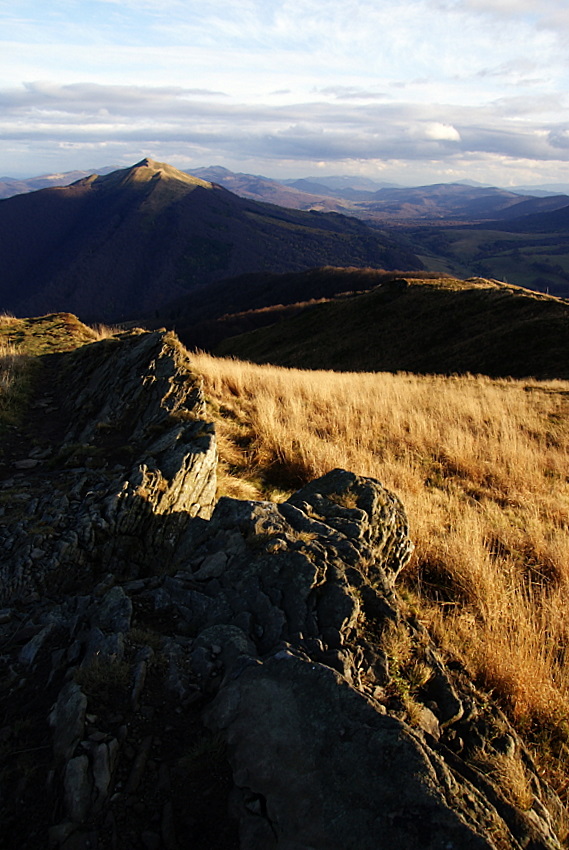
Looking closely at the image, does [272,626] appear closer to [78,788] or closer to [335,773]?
[335,773]

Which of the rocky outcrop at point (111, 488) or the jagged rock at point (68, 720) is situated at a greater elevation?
the jagged rock at point (68, 720)

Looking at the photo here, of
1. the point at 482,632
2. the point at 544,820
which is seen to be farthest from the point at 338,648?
the point at 482,632

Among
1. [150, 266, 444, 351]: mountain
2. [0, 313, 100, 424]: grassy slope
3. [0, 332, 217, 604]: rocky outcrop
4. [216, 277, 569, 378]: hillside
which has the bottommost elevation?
[150, 266, 444, 351]: mountain

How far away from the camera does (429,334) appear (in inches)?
1328

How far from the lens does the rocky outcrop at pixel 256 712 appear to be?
1781mm

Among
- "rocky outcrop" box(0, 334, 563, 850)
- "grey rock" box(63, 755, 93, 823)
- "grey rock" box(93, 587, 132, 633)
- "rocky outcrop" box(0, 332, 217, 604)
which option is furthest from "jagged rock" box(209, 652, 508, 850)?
"rocky outcrop" box(0, 332, 217, 604)

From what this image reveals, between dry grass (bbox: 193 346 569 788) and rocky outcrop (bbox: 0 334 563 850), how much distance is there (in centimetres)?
72

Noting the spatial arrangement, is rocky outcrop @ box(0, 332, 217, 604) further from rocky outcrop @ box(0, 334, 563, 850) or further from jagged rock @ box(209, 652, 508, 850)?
jagged rock @ box(209, 652, 508, 850)

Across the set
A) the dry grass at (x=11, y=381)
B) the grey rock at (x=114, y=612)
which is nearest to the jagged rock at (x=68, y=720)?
the grey rock at (x=114, y=612)

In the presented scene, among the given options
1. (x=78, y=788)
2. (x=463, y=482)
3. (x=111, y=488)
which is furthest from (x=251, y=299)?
(x=78, y=788)

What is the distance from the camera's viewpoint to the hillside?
998 inches

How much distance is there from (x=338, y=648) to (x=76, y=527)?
2773 mm

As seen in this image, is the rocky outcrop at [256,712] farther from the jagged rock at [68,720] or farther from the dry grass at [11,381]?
Answer: the dry grass at [11,381]

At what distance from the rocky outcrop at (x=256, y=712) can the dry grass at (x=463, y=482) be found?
72 cm
